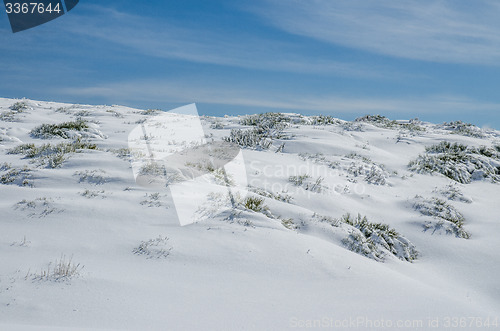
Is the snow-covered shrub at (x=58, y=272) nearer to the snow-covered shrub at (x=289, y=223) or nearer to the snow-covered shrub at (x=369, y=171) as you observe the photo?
the snow-covered shrub at (x=289, y=223)

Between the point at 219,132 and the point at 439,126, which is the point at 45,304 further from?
the point at 439,126

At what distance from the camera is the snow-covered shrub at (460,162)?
40.2 feet

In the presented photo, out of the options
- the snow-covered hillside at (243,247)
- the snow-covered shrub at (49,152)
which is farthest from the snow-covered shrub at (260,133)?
the snow-covered shrub at (49,152)

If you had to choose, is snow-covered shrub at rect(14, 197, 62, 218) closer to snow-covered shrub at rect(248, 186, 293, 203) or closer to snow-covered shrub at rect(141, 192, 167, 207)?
snow-covered shrub at rect(141, 192, 167, 207)

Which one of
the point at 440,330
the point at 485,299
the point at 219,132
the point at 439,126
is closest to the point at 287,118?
the point at 219,132

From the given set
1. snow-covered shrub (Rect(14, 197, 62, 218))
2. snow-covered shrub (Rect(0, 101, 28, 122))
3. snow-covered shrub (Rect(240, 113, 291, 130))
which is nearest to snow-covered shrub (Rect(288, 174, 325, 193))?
snow-covered shrub (Rect(14, 197, 62, 218))

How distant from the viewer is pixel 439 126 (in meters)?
26.0

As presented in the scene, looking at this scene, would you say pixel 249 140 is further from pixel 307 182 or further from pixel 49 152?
pixel 49 152

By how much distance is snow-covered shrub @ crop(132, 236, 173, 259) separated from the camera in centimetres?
484

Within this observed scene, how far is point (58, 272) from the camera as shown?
4074mm

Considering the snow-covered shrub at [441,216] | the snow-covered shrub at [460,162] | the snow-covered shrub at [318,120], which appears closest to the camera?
the snow-covered shrub at [441,216]

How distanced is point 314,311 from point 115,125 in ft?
40.6

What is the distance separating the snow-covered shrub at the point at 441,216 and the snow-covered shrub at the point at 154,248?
17.6 feet

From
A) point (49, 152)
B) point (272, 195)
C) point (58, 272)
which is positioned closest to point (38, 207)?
point (58, 272)
